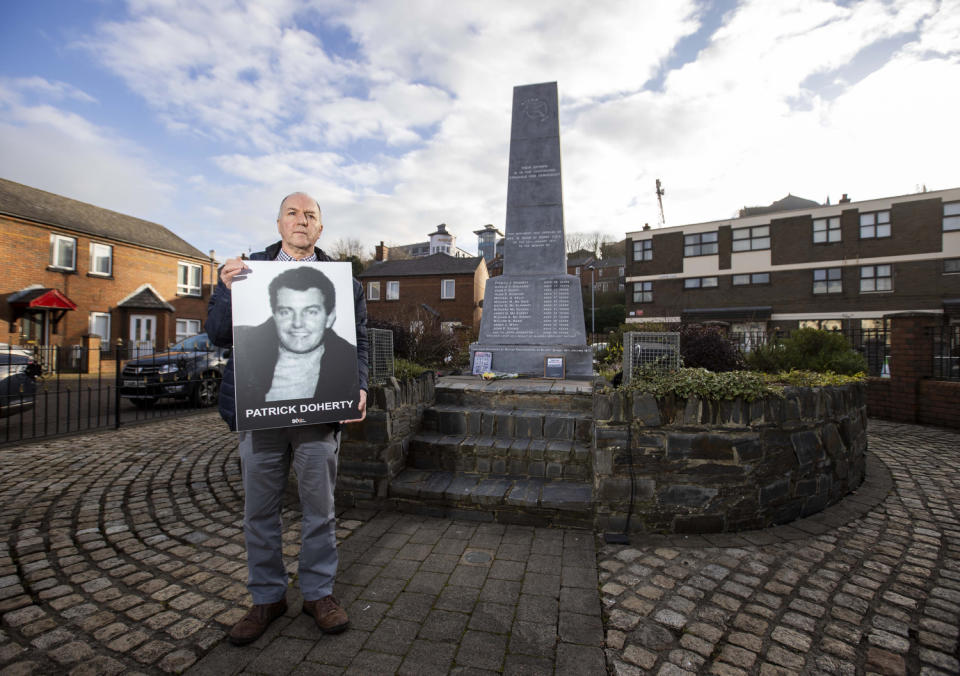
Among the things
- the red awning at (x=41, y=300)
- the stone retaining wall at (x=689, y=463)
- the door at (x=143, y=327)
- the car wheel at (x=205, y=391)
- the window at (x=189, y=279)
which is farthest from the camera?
the window at (x=189, y=279)

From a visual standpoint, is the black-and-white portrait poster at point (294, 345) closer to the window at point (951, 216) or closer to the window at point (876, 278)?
the window at point (876, 278)

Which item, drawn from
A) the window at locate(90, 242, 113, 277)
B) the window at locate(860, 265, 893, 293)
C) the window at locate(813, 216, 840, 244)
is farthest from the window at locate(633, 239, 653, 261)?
the window at locate(90, 242, 113, 277)

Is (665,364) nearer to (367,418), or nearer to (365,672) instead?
(367,418)

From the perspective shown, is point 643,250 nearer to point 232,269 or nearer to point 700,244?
point 700,244

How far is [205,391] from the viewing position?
10.2 metres

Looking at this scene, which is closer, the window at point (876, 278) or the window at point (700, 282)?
the window at point (876, 278)

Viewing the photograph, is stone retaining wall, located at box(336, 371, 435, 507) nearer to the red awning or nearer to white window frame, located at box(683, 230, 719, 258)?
the red awning

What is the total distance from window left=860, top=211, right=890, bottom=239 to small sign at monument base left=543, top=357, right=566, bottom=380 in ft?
92.8

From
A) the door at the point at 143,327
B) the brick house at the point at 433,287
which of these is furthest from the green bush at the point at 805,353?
the door at the point at 143,327

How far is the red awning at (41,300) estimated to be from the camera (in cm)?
1822

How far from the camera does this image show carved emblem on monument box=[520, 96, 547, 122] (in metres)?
8.52

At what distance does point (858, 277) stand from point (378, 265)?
109 feet

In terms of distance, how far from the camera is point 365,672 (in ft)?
6.90

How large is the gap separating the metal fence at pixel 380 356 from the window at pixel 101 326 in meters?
23.9
